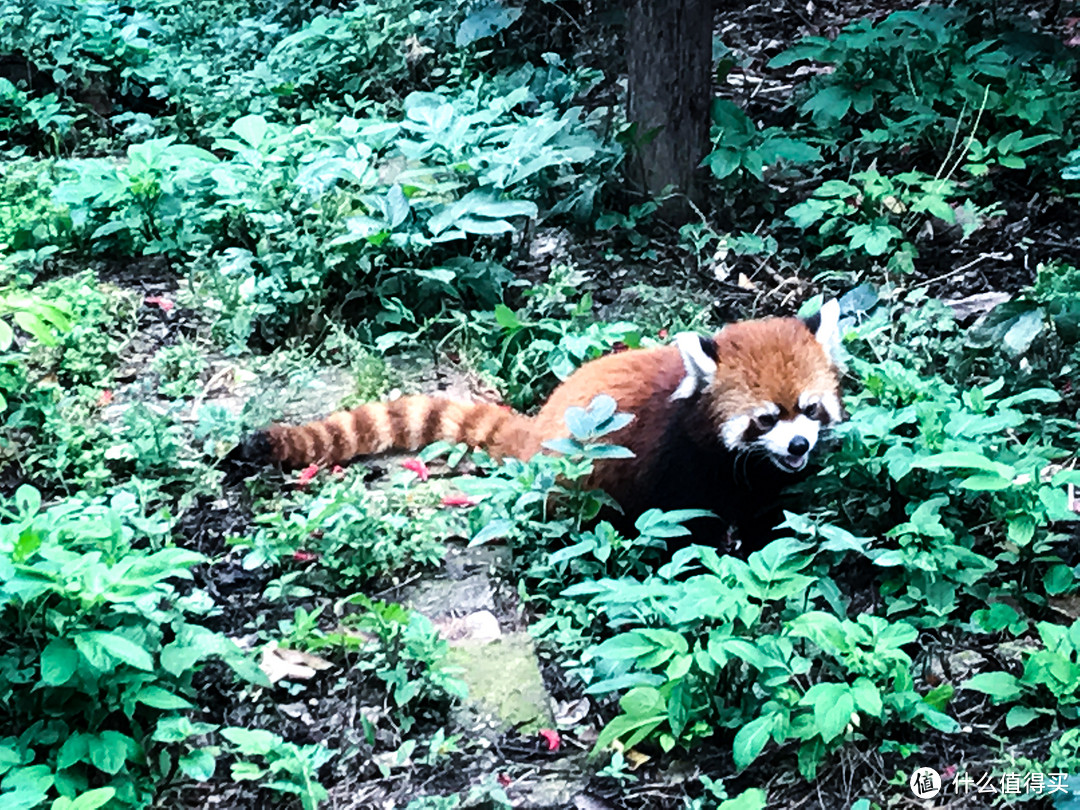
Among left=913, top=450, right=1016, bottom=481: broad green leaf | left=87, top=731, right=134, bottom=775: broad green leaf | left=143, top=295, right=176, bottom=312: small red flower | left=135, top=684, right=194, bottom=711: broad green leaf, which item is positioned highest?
left=913, top=450, right=1016, bottom=481: broad green leaf

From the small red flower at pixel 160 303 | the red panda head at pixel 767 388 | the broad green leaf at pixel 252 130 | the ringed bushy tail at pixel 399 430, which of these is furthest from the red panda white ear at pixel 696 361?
the broad green leaf at pixel 252 130

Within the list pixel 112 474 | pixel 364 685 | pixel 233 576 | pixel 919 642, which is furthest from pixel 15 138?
pixel 919 642

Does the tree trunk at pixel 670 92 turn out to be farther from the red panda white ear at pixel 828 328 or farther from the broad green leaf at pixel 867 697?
the broad green leaf at pixel 867 697

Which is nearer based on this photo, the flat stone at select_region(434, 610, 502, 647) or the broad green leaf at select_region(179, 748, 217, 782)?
the broad green leaf at select_region(179, 748, 217, 782)

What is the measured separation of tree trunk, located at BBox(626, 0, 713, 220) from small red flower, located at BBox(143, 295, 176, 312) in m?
2.11

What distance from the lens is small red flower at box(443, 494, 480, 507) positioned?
3691 millimetres

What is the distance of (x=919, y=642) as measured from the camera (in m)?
2.94

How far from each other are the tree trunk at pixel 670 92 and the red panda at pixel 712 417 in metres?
1.69

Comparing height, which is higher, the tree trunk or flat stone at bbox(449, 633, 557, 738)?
the tree trunk

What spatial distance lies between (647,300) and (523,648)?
208 centimetres

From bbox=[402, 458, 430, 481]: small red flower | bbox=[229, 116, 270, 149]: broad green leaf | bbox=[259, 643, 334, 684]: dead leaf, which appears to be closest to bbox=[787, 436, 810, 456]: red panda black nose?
bbox=[402, 458, 430, 481]: small red flower

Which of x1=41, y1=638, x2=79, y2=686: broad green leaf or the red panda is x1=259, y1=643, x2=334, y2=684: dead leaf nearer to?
x1=41, y1=638, x2=79, y2=686: broad green leaf

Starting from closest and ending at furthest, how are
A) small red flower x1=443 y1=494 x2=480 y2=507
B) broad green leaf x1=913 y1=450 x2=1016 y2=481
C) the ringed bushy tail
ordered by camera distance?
1. broad green leaf x1=913 y1=450 x2=1016 y2=481
2. small red flower x1=443 y1=494 x2=480 y2=507
3. the ringed bushy tail

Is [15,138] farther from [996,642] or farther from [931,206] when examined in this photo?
[996,642]
